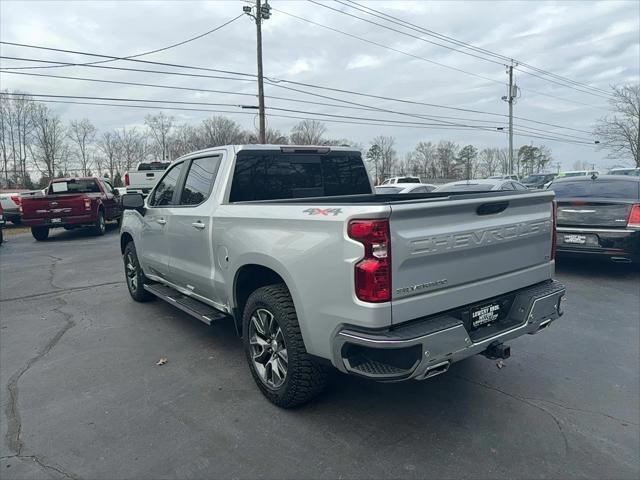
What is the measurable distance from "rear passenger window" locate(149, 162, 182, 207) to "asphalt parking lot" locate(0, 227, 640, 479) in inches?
58.6

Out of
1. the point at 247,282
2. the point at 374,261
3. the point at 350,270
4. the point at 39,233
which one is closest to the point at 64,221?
the point at 39,233

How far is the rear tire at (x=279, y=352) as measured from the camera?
9.82 feet

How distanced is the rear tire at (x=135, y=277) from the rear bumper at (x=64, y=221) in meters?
8.71

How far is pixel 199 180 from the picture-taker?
441cm

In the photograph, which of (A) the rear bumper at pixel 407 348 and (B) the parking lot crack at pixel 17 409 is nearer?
(A) the rear bumper at pixel 407 348

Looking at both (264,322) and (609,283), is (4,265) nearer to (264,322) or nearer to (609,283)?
(264,322)

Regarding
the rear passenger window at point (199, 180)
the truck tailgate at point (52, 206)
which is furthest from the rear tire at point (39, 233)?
the rear passenger window at point (199, 180)

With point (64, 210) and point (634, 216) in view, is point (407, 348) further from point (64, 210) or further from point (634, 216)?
point (64, 210)

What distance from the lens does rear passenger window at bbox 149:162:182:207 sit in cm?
496

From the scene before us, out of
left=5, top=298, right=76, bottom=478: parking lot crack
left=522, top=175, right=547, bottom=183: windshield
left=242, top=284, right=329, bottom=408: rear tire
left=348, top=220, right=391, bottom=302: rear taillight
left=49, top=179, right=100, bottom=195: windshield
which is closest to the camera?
left=348, top=220, right=391, bottom=302: rear taillight

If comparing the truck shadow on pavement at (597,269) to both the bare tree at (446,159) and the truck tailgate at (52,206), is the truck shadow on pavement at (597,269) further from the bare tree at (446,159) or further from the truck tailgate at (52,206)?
the bare tree at (446,159)

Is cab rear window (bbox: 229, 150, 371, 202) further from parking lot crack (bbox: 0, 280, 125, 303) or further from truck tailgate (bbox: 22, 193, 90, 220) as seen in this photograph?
truck tailgate (bbox: 22, 193, 90, 220)

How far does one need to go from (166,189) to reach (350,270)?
11.1 feet

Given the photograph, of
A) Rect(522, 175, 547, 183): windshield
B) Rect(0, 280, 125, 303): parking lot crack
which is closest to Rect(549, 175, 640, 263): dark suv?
Rect(0, 280, 125, 303): parking lot crack
